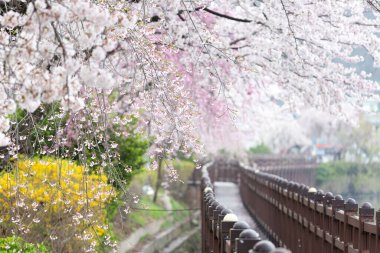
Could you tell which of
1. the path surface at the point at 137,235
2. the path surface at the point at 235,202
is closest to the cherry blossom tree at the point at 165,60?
the path surface at the point at 235,202

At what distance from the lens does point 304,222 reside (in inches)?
451

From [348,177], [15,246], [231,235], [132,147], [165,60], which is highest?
[165,60]

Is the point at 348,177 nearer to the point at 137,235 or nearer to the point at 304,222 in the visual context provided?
the point at 137,235

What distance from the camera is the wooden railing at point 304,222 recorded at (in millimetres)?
7531

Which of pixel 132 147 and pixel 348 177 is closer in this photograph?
pixel 132 147

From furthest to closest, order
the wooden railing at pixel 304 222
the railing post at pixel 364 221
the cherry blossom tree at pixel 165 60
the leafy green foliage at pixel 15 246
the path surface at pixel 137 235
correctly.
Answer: the path surface at pixel 137 235
the leafy green foliage at pixel 15 246
the railing post at pixel 364 221
the wooden railing at pixel 304 222
the cherry blossom tree at pixel 165 60

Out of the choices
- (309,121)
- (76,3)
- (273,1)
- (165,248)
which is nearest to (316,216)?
(273,1)

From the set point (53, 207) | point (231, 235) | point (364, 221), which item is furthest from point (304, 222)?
point (231, 235)

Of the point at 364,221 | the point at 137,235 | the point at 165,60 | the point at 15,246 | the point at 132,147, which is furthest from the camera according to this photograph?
the point at 137,235

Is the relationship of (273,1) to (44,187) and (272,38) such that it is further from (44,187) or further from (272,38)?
(44,187)

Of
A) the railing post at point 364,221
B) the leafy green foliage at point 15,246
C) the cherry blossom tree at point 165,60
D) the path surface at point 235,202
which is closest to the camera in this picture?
the cherry blossom tree at point 165,60

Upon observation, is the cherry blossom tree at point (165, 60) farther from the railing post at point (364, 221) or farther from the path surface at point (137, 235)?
the path surface at point (137, 235)

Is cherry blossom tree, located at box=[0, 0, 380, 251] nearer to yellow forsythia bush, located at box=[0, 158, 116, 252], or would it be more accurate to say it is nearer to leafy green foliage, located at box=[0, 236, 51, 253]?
yellow forsythia bush, located at box=[0, 158, 116, 252]

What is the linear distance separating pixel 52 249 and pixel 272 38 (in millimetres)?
4652
